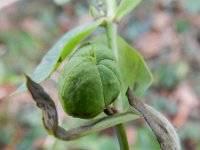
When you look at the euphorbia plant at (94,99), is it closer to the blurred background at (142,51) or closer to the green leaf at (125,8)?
the green leaf at (125,8)

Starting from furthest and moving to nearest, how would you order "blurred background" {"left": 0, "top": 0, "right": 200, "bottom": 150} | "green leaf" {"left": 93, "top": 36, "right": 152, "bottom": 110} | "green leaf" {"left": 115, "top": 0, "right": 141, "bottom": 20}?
"blurred background" {"left": 0, "top": 0, "right": 200, "bottom": 150}
"green leaf" {"left": 115, "top": 0, "right": 141, "bottom": 20}
"green leaf" {"left": 93, "top": 36, "right": 152, "bottom": 110}

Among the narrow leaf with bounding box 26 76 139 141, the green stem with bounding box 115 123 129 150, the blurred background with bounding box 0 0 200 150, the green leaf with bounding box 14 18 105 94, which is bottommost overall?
the blurred background with bounding box 0 0 200 150

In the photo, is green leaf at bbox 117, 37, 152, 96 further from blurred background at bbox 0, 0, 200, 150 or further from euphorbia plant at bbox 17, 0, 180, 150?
blurred background at bbox 0, 0, 200, 150

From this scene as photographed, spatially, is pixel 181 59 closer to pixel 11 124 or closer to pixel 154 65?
pixel 154 65

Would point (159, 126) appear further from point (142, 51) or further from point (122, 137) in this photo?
point (142, 51)

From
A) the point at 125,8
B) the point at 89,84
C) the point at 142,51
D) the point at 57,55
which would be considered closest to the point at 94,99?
the point at 89,84

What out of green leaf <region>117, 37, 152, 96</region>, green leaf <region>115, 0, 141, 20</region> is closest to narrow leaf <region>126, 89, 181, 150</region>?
green leaf <region>117, 37, 152, 96</region>
